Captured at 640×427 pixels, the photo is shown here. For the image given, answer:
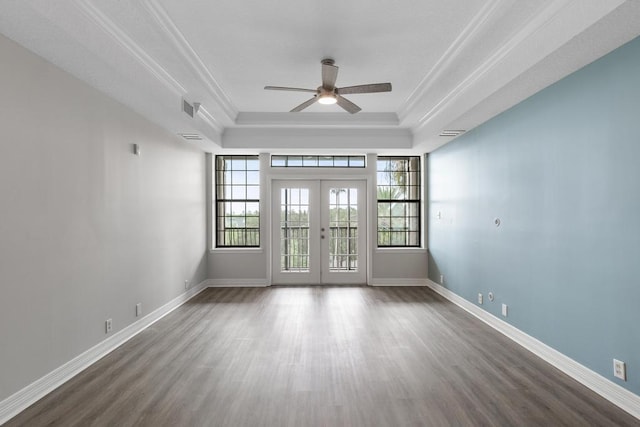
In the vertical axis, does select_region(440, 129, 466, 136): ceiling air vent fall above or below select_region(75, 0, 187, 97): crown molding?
below

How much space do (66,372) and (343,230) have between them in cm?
487

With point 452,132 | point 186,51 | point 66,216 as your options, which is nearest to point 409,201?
point 452,132

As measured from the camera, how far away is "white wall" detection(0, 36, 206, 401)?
247 centimetres

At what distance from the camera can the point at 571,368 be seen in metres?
3.03

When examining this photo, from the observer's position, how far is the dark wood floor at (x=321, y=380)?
2408mm

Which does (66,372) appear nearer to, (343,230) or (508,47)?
(508,47)

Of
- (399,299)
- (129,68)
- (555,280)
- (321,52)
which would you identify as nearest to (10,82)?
(129,68)

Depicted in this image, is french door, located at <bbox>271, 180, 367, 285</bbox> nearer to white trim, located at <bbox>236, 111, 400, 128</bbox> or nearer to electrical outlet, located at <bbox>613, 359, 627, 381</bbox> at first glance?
white trim, located at <bbox>236, 111, 400, 128</bbox>

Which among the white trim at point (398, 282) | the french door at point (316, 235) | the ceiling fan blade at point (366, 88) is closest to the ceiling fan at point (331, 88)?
the ceiling fan blade at point (366, 88)

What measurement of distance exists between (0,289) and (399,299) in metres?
4.83

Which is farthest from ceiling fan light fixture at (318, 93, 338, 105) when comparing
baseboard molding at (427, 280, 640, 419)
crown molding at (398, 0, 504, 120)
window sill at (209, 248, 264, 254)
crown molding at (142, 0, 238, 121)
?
window sill at (209, 248, 264, 254)

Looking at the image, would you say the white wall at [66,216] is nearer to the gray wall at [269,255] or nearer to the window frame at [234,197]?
the gray wall at [269,255]

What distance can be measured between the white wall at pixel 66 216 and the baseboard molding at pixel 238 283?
201 cm

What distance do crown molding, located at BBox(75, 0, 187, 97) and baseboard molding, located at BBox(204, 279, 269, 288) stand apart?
3.63m
